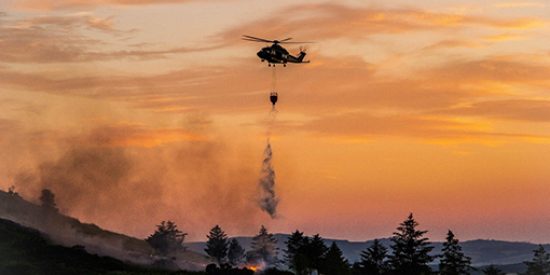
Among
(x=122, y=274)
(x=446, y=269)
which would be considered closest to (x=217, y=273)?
(x=122, y=274)

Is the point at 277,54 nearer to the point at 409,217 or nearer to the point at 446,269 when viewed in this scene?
the point at 409,217

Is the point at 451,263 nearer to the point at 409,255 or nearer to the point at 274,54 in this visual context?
the point at 409,255

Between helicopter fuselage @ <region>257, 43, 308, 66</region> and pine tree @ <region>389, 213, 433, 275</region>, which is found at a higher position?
helicopter fuselage @ <region>257, 43, 308, 66</region>

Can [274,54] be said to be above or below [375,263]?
above

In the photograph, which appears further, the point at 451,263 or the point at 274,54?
the point at 451,263

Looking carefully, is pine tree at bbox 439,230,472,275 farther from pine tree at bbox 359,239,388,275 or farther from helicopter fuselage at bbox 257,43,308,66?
helicopter fuselage at bbox 257,43,308,66

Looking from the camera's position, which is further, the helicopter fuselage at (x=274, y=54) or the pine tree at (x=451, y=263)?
the pine tree at (x=451, y=263)

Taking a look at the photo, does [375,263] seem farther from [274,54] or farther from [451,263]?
[274,54]

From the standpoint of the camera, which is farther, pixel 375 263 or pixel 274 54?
pixel 375 263

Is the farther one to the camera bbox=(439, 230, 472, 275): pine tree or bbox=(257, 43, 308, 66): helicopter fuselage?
bbox=(439, 230, 472, 275): pine tree

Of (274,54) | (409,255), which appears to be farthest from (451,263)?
(274,54)

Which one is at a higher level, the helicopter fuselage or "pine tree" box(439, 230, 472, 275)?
the helicopter fuselage

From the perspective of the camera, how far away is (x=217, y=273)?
19875 centimetres

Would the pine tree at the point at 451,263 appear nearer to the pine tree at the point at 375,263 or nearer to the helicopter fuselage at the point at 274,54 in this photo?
the pine tree at the point at 375,263
